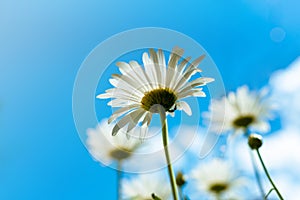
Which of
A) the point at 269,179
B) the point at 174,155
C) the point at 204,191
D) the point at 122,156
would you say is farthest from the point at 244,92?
the point at 174,155

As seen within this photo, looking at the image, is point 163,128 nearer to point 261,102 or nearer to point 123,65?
point 123,65

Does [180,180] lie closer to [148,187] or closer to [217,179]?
[148,187]

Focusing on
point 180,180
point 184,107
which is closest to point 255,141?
point 180,180

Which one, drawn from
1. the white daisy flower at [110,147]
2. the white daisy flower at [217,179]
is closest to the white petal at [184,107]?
the white daisy flower at [110,147]

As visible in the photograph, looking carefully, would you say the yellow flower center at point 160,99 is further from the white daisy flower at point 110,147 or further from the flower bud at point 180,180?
the white daisy flower at point 110,147

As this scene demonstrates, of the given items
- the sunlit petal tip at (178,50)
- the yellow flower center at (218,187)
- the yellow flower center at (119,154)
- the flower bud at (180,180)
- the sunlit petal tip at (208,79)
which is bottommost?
the sunlit petal tip at (208,79)

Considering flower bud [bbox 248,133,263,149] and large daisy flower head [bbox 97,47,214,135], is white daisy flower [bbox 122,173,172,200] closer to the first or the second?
flower bud [bbox 248,133,263,149]
